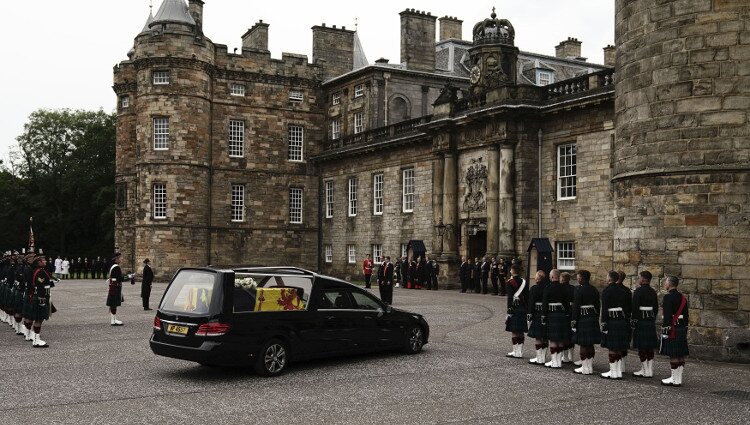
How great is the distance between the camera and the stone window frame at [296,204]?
50156mm

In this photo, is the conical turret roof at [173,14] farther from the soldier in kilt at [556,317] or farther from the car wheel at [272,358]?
the soldier in kilt at [556,317]

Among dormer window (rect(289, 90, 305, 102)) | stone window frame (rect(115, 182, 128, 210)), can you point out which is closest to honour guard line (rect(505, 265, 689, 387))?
dormer window (rect(289, 90, 305, 102))

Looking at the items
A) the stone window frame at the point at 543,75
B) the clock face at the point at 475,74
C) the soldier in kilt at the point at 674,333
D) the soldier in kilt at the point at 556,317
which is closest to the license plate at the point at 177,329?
the soldier in kilt at the point at 556,317

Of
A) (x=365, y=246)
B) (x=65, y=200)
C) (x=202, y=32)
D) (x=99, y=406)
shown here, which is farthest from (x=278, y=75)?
(x=99, y=406)

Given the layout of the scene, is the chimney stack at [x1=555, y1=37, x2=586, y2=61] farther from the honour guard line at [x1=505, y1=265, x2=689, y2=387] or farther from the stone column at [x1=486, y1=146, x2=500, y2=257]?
the honour guard line at [x1=505, y1=265, x2=689, y2=387]

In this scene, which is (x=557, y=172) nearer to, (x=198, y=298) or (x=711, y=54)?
(x=711, y=54)

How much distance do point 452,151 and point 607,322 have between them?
24.5m

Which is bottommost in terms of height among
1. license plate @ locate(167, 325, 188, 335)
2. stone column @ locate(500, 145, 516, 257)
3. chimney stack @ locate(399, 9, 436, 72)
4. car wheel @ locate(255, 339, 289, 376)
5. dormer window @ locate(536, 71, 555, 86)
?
car wheel @ locate(255, 339, 289, 376)

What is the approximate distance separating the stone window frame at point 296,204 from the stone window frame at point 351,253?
4522 mm

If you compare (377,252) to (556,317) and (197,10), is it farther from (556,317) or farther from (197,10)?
(556,317)

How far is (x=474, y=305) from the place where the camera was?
86.2 ft

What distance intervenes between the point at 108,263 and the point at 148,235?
11543 mm

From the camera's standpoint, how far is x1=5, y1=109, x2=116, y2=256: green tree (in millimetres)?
65438

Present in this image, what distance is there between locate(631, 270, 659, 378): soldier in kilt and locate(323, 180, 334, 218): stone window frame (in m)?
37.3
